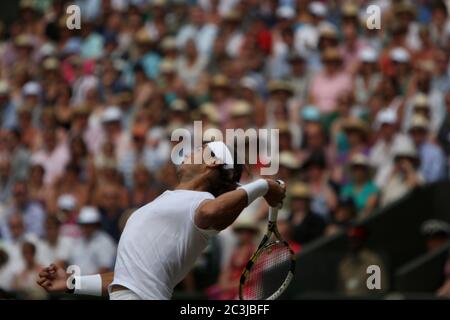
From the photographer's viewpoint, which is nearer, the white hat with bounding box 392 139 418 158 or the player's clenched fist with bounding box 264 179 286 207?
the player's clenched fist with bounding box 264 179 286 207

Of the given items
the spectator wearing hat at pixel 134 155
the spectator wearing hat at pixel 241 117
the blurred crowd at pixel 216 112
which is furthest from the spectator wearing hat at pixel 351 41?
the spectator wearing hat at pixel 134 155

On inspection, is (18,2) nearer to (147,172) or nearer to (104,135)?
(104,135)

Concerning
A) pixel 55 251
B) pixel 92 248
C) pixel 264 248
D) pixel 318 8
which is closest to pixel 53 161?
pixel 55 251

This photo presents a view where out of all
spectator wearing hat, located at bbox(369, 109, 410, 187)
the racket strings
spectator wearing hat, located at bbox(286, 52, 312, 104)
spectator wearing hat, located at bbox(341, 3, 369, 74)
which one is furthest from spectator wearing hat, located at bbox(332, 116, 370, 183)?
the racket strings

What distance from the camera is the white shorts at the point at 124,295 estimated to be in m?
8.05

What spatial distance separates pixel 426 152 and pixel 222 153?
20.2 ft

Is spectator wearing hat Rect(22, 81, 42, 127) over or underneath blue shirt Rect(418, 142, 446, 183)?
over

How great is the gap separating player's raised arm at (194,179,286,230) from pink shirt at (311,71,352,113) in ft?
24.3

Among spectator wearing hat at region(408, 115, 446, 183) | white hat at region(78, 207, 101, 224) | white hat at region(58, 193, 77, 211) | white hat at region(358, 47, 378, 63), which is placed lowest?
white hat at region(78, 207, 101, 224)

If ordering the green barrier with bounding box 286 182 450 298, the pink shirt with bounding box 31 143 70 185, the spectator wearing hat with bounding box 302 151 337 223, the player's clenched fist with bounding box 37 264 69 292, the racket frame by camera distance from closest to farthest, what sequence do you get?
the racket frame → the player's clenched fist with bounding box 37 264 69 292 → the green barrier with bounding box 286 182 450 298 → the spectator wearing hat with bounding box 302 151 337 223 → the pink shirt with bounding box 31 143 70 185

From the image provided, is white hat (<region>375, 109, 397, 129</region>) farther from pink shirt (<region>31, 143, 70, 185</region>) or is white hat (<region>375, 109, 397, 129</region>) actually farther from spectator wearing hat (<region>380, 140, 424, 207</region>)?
pink shirt (<region>31, 143, 70, 185</region>)

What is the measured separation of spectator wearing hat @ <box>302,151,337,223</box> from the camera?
46.6 ft

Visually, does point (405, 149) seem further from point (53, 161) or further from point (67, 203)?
point (53, 161)

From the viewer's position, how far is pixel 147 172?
49.3ft
